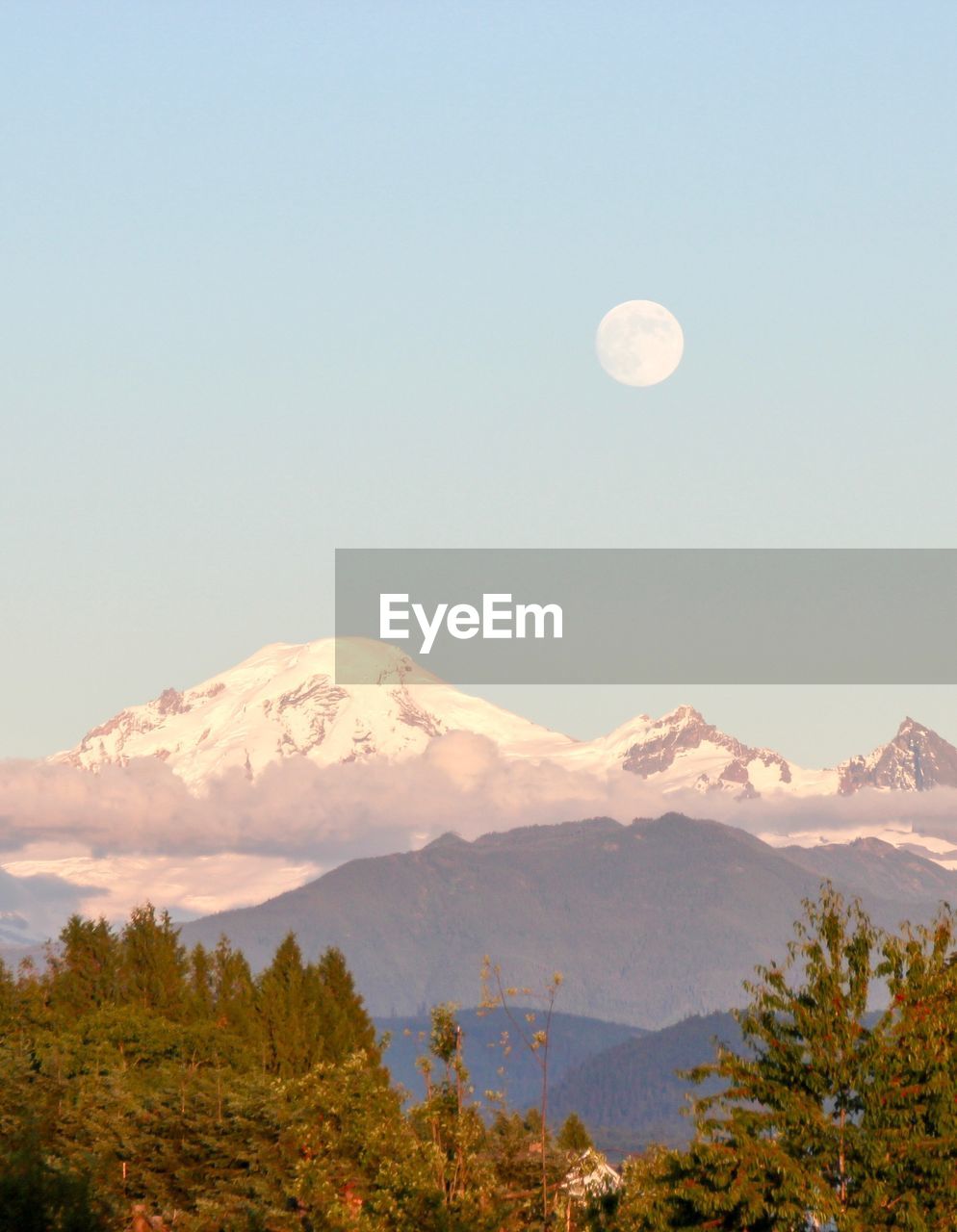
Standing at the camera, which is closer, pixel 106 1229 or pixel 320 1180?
pixel 320 1180

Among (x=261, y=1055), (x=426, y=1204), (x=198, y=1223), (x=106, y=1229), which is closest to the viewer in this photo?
(x=426, y=1204)

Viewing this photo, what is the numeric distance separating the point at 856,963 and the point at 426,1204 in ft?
59.3

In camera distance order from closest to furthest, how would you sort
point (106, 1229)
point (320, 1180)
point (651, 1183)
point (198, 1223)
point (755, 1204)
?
point (755, 1204)
point (651, 1183)
point (320, 1180)
point (106, 1229)
point (198, 1223)

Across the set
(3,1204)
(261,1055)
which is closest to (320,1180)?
(3,1204)

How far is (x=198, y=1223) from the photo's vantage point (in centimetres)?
9850

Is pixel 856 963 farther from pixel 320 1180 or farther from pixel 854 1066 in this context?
pixel 320 1180

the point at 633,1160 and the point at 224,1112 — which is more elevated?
the point at 633,1160

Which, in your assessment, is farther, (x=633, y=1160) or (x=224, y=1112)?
(x=224, y=1112)

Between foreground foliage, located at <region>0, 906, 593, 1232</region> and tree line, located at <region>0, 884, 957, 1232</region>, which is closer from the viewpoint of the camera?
tree line, located at <region>0, 884, 957, 1232</region>

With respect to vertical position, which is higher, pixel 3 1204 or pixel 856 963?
pixel 856 963

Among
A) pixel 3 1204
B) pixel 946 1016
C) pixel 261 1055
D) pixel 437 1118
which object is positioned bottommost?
pixel 261 1055

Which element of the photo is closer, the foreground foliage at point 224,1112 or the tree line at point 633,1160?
the tree line at point 633,1160

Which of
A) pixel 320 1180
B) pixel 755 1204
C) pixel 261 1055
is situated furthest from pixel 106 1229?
pixel 261 1055

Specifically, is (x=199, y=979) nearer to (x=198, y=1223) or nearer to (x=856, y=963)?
(x=198, y=1223)
